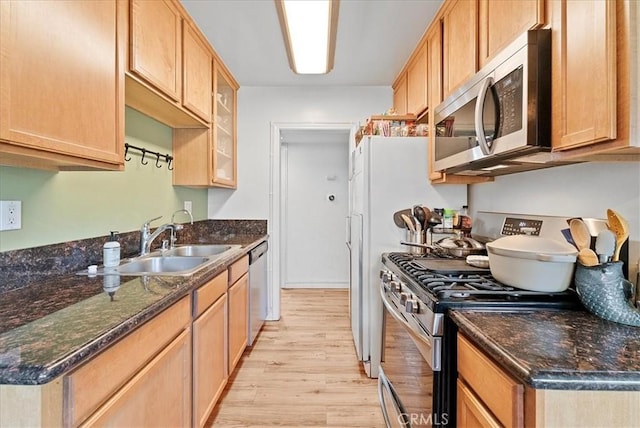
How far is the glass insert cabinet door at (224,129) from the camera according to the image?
2.74 metres

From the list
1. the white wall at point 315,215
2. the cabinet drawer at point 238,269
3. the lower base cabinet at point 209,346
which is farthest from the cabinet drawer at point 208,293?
the white wall at point 315,215

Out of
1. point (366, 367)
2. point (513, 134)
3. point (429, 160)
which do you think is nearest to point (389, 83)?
point (429, 160)

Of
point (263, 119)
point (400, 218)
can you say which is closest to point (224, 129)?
point (263, 119)

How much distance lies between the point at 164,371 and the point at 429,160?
1.93 metres

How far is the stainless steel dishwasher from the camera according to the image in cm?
267

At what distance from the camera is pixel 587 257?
1.05 metres

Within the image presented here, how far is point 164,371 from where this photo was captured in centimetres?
122

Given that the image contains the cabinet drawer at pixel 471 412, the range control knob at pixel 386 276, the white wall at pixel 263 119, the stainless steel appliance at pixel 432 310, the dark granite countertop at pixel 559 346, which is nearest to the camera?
the dark granite countertop at pixel 559 346

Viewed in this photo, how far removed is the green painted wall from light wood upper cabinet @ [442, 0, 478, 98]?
6.48 feet

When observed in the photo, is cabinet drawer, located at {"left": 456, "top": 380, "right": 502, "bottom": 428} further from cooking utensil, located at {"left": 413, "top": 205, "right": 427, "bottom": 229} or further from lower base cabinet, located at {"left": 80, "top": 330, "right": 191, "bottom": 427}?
cooking utensil, located at {"left": 413, "top": 205, "right": 427, "bottom": 229}

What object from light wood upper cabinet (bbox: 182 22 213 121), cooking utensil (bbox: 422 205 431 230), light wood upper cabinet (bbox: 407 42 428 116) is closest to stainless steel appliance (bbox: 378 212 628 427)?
cooking utensil (bbox: 422 205 431 230)

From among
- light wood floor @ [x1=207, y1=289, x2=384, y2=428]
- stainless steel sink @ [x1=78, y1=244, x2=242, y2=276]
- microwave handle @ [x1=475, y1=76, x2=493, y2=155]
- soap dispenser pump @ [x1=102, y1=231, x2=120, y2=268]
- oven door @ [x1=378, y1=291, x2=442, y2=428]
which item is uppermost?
microwave handle @ [x1=475, y1=76, x2=493, y2=155]

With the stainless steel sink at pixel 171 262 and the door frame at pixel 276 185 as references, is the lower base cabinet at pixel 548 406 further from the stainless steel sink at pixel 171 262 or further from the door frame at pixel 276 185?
the door frame at pixel 276 185

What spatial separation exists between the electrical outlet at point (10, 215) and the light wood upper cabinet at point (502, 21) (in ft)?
6.77
